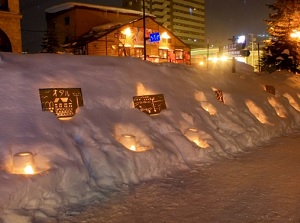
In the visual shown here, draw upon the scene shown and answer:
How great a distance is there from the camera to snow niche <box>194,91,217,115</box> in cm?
917

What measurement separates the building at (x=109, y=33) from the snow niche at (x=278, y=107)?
16.1m

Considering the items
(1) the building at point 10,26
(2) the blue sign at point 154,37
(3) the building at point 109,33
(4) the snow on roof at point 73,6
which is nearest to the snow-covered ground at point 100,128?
(1) the building at point 10,26

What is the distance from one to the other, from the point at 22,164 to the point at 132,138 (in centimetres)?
232

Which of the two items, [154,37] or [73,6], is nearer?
[154,37]

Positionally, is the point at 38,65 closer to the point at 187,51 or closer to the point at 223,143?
the point at 223,143

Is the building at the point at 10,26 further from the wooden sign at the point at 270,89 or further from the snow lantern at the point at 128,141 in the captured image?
the snow lantern at the point at 128,141

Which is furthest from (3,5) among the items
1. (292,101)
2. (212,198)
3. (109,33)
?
(212,198)

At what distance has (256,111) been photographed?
35.1 ft

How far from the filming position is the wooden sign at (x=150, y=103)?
7684mm

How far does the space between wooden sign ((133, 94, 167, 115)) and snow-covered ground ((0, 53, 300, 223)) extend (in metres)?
0.16

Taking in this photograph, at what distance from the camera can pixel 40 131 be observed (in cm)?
542

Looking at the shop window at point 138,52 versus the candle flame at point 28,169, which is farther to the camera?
the shop window at point 138,52

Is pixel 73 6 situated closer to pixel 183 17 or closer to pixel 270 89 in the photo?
pixel 270 89

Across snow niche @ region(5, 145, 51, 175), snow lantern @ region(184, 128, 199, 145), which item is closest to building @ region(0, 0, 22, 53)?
snow lantern @ region(184, 128, 199, 145)
